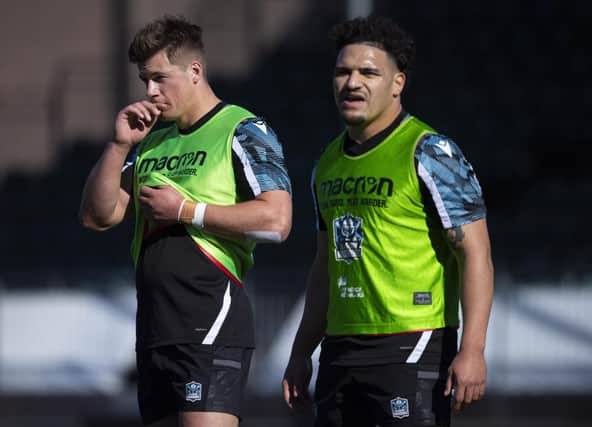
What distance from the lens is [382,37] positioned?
4262 millimetres

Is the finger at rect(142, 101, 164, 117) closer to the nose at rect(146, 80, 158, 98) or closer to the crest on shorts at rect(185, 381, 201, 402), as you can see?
the nose at rect(146, 80, 158, 98)

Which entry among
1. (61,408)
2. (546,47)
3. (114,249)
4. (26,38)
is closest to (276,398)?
(61,408)

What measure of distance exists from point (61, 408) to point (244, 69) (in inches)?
302

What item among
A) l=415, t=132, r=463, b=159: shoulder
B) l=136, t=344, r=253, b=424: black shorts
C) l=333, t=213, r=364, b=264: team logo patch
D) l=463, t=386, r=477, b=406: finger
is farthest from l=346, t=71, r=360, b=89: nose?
l=463, t=386, r=477, b=406: finger

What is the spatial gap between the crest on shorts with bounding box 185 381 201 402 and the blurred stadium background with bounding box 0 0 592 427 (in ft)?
19.3

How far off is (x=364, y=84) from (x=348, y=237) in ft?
1.88

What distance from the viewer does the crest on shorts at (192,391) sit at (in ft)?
13.5

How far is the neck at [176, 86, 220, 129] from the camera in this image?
4.38 m

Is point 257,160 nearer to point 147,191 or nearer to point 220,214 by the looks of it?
point 220,214

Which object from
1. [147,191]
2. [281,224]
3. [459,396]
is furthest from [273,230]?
[459,396]

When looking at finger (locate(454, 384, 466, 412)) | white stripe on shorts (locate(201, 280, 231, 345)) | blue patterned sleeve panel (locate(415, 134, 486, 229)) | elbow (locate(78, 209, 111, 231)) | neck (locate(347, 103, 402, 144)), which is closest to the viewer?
finger (locate(454, 384, 466, 412))

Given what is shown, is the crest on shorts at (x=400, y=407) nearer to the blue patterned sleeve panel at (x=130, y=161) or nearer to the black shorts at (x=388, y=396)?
the black shorts at (x=388, y=396)

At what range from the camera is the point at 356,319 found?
13.7ft

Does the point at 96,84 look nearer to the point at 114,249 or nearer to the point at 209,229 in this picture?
the point at 114,249
